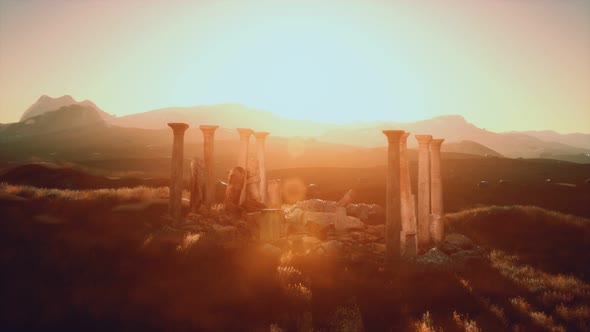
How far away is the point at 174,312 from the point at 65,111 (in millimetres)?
147720

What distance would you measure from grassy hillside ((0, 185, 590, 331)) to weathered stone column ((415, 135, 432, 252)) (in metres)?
2.04

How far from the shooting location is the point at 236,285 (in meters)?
7.91

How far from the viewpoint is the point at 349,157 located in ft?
239

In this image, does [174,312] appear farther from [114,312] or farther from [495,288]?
[495,288]

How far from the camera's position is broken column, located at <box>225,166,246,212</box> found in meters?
15.9

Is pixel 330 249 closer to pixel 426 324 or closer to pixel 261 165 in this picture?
pixel 426 324

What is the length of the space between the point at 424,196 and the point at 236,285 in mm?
8114

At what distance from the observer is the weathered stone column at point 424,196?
13109mm

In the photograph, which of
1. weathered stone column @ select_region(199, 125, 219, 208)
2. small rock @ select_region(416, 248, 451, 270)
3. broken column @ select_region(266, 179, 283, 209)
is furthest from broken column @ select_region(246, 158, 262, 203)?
small rock @ select_region(416, 248, 451, 270)

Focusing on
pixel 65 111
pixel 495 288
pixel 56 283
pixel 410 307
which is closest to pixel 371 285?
pixel 410 307

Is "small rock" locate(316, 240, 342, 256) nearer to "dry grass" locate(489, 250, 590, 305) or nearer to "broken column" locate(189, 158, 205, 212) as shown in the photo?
"dry grass" locate(489, 250, 590, 305)

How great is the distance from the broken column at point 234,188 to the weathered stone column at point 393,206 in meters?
6.83

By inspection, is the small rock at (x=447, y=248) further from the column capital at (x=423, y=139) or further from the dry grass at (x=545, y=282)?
the column capital at (x=423, y=139)

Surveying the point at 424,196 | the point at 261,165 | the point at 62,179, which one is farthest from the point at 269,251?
the point at 62,179
